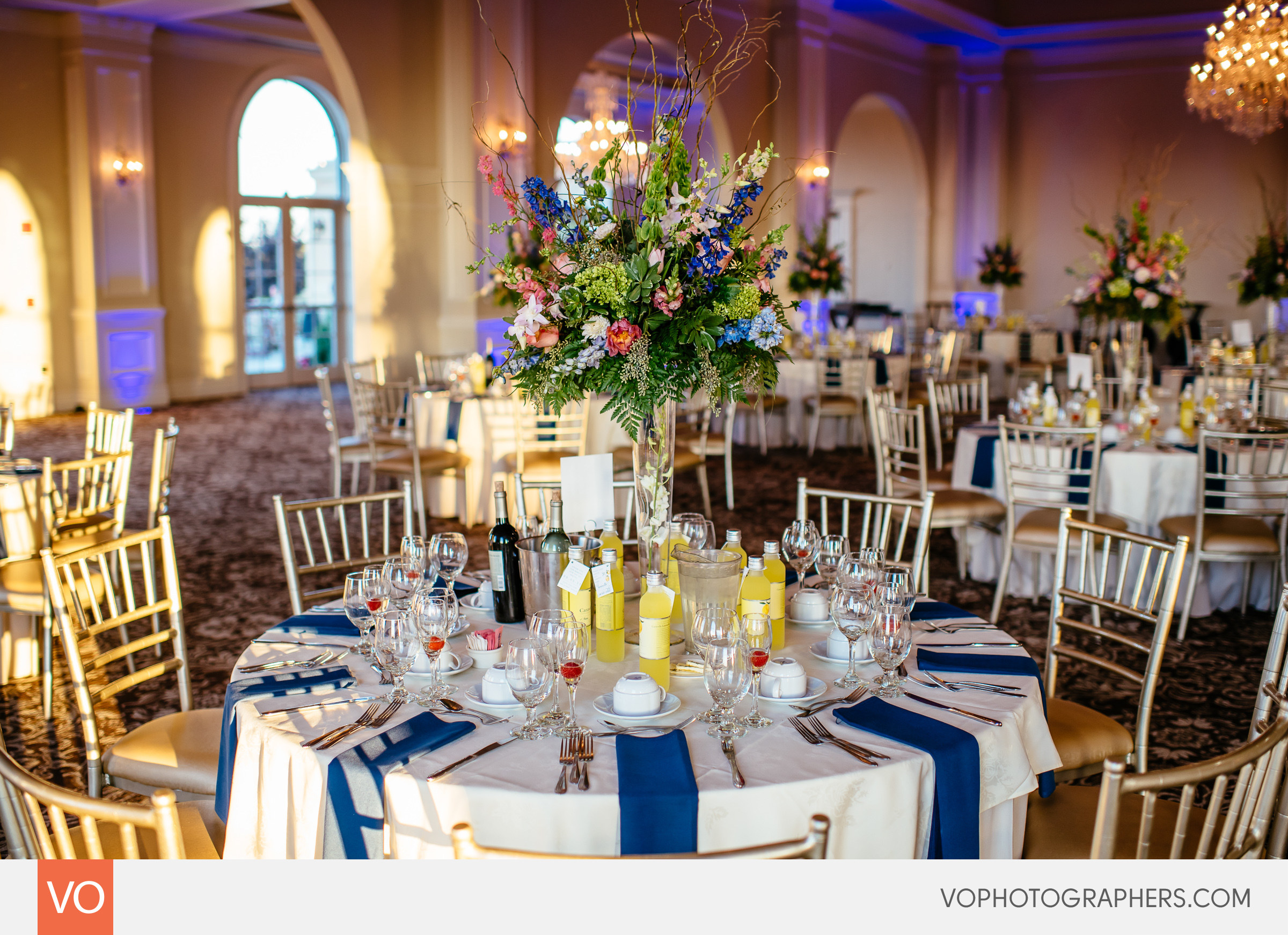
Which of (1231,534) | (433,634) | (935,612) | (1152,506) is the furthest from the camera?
(1152,506)

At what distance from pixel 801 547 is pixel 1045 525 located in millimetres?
2441

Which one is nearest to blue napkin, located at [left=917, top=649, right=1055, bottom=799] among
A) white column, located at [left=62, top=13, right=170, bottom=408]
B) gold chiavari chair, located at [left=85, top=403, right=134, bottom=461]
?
gold chiavari chair, located at [left=85, top=403, right=134, bottom=461]

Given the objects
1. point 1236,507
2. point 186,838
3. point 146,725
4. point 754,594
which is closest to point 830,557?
point 754,594

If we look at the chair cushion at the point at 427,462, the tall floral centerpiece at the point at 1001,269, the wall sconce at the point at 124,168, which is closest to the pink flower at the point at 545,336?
the chair cushion at the point at 427,462

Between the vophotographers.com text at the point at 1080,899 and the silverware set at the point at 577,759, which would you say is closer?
the vophotographers.com text at the point at 1080,899

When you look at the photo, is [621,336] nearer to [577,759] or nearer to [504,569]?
[504,569]

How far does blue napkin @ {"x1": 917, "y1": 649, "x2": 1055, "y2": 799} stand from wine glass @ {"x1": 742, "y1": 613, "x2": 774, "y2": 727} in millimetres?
443

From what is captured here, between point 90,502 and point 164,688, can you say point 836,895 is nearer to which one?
point 164,688

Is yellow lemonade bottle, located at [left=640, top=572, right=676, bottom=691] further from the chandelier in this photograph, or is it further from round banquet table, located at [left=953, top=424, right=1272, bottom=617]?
the chandelier

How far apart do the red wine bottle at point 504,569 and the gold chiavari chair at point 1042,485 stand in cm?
287

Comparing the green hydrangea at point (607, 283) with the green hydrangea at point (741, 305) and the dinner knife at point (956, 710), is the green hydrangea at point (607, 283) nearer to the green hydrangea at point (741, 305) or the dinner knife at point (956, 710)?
the green hydrangea at point (741, 305)

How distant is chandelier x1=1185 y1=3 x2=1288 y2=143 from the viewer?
7.56m

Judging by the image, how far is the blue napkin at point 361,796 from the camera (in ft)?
5.97

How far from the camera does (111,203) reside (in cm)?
1130
